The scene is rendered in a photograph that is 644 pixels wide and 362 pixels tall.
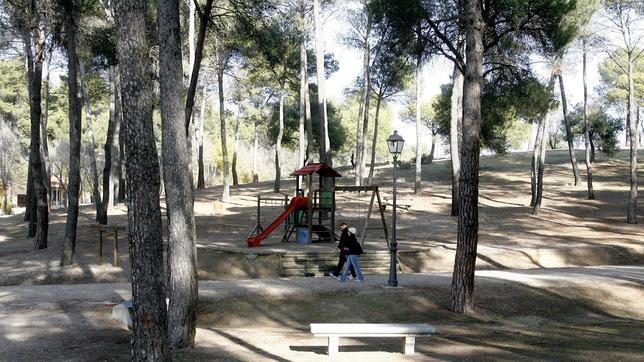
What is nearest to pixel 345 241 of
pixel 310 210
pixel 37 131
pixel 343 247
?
pixel 343 247

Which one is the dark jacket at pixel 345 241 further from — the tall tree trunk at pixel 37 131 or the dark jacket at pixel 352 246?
the tall tree trunk at pixel 37 131

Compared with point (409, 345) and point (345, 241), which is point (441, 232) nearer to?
point (345, 241)

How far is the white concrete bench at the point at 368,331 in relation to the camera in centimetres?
845

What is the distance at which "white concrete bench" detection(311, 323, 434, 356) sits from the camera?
8445mm

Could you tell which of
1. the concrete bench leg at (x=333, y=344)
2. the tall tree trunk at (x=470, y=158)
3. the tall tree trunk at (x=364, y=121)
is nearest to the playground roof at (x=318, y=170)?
the tall tree trunk at (x=470, y=158)

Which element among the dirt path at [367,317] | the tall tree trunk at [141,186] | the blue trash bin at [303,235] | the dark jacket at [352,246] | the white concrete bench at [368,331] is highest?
the tall tree trunk at [141,186]

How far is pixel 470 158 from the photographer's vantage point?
11.3m

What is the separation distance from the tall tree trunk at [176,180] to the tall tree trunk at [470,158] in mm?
5659

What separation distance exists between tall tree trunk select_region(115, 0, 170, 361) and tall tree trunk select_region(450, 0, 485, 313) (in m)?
7.13

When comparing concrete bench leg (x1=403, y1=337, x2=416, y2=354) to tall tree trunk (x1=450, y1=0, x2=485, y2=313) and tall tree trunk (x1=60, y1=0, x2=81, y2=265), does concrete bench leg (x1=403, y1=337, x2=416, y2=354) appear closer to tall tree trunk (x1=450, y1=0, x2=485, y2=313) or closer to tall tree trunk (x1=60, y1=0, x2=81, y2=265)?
tall tree trunk (x1=450, y1=0, x2=485, y2=313)

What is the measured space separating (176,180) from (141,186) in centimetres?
303

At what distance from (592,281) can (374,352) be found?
770cm

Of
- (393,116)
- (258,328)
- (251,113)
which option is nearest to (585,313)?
(258,328)

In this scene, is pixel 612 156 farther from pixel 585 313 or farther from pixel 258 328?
pixel 258 328
